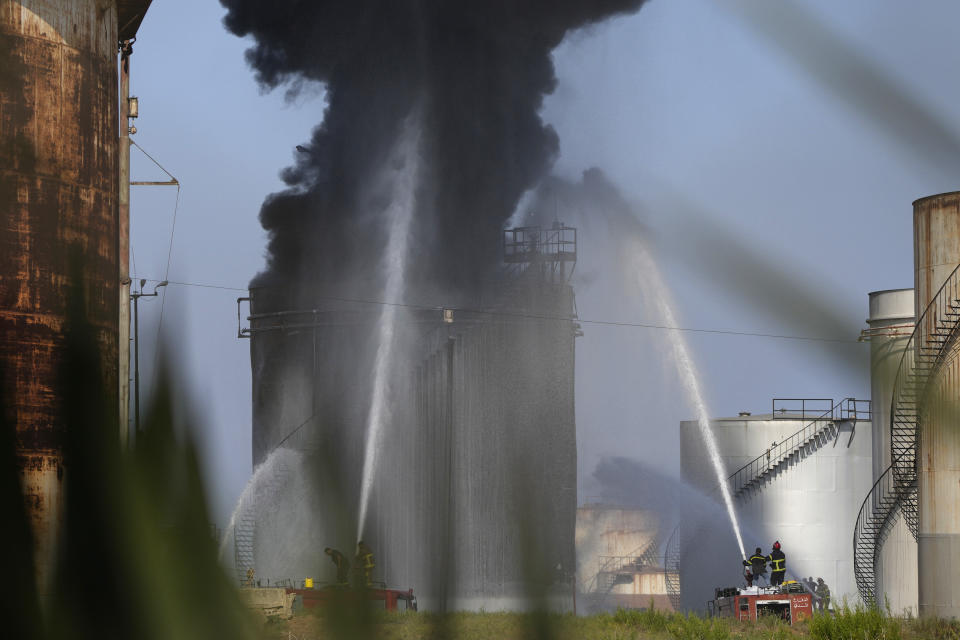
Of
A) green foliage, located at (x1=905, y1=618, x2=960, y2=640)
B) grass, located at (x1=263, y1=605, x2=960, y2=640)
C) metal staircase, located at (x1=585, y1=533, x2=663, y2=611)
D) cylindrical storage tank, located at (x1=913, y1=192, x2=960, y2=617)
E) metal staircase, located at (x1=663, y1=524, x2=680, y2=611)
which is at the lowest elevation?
metal staircase, located at (x1=585, y1=533, x2=663, y2=611)

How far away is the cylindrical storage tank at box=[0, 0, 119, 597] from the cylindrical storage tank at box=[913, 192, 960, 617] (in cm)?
1589

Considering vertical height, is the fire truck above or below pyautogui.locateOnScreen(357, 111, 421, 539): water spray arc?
below

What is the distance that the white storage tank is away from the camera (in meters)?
39.2

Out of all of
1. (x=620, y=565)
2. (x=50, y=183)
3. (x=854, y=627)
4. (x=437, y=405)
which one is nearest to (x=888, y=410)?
(x=437, y=405)

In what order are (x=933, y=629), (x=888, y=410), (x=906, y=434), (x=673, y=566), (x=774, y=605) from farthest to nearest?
(x=673, y=566) < (x=888, y=410) < (x=906, y=434) < (x=774, y=605) < (x=933, y=629)

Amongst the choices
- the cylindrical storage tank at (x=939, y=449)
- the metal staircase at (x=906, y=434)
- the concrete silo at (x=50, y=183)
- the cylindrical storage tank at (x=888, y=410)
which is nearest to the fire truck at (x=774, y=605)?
the metal staircase at (x=906, y=434)

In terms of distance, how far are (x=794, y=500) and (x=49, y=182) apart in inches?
1090

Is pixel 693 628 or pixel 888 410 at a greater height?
pixel 888 410

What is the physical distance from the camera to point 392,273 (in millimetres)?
39594

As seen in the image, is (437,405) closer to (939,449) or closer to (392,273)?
(392,273)

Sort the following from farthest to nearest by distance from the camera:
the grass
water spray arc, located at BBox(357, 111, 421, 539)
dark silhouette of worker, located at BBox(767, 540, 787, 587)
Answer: water spray arc, located at BBox(357, 111, 421, 539) < dark silhouette of worker, located at BBox(767, 540, 787, 587) < the grass

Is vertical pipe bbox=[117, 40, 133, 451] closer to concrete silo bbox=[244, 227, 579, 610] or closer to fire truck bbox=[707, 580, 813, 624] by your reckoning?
fire truck bbox=[707, 580, 813, 624]

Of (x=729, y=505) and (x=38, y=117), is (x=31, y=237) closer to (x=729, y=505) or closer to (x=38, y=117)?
(x=38, y=117)

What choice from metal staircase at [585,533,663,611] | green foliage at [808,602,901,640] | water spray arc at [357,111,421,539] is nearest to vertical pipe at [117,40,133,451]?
green foliage at [808,602,901,640]
